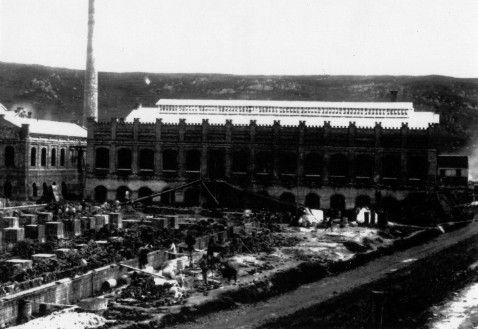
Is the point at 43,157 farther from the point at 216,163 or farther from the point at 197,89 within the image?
the point at 197,89

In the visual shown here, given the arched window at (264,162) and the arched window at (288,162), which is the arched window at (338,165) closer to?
the arched window at (288,162)

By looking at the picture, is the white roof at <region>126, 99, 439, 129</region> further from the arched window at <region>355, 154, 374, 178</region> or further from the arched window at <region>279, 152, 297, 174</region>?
the arched window at <region>279, 152, 297, 174</region>

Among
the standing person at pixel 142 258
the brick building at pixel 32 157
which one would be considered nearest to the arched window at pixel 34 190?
the brick building at pixel 32 157

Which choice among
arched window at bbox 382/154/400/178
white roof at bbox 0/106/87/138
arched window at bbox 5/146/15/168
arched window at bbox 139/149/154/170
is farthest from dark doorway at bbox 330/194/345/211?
arched window at bbox 5/146/15/168

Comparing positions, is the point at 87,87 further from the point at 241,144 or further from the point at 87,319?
the point at 87,319

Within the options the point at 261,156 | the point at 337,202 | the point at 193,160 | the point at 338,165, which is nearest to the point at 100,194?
the point at 193,160

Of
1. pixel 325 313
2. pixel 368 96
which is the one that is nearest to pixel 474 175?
pixel 368 96

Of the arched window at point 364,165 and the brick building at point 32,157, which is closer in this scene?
the arched window at point 364,165
